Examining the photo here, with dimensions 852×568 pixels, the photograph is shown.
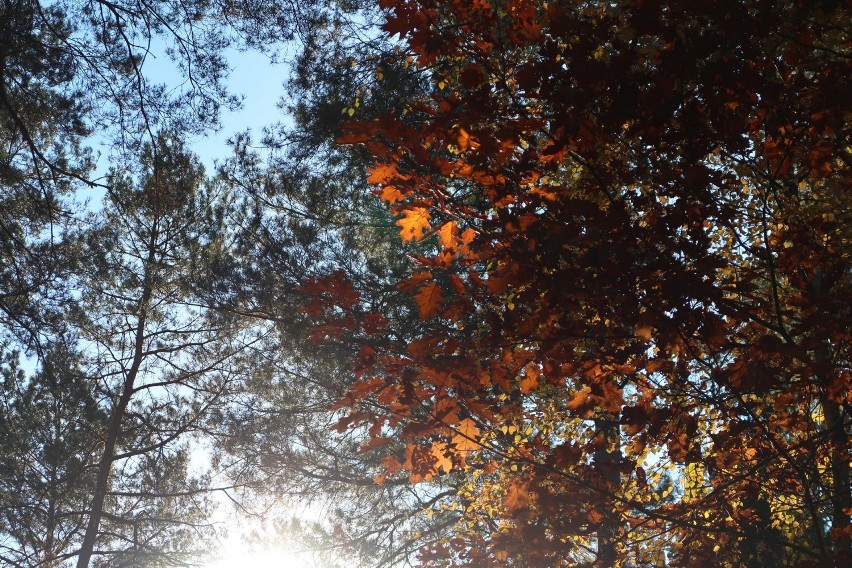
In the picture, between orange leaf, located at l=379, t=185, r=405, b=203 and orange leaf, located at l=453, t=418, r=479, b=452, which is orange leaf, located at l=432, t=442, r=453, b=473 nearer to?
orange leaf, located at l=453, t=418, r=479, b=452

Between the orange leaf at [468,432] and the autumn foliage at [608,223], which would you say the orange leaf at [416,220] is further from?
the orange leaf at [468,432]

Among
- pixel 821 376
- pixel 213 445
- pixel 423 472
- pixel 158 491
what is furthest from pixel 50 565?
pixel 821 376

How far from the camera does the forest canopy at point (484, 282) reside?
280 centimetres

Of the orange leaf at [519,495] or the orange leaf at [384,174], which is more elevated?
the orange leaf at [384,174]

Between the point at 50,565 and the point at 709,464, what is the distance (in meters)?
11.7

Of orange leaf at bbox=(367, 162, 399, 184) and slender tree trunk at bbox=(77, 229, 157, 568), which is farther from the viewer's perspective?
slender tree trunk at bbox=(77, 229, 157, 568)

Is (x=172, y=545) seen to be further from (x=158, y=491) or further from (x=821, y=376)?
(x=821, y=376)

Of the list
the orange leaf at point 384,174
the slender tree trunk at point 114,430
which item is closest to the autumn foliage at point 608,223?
the orange leaf at point 384,174

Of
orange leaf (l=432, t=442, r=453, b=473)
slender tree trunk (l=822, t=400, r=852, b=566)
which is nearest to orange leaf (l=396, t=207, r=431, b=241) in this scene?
orange leaf (l=432, t=442, r=453, b=473)

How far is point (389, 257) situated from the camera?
816cm

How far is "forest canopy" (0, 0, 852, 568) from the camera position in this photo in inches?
110

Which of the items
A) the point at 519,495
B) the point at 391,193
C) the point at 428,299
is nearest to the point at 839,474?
the point at 519,495

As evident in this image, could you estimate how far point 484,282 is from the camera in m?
4.39

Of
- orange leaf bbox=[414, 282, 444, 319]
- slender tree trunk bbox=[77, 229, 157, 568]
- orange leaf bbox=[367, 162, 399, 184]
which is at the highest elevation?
slender tree trunk bbox=[77, 229, 157, 568]
